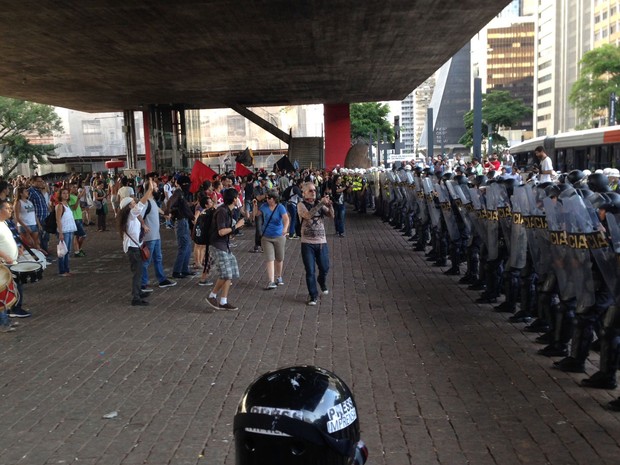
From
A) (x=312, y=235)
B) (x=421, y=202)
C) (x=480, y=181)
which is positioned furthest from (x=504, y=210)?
(x=421, y=202)

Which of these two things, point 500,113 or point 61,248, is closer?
point 61,248

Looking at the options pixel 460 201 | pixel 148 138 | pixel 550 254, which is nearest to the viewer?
pixel 550 254

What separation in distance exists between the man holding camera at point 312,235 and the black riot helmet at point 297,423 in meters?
7.47

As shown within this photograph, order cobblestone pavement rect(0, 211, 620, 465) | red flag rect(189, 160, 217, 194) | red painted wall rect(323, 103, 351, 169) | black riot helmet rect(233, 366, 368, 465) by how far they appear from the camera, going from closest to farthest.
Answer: black riot helmet rect(233, 366, 368, 465) < cobblestone pavement rect(0, 211, 620, 465) < red flag rect(189, 160, 217, 194) < red painted wall rect(323, 103, 351, 169)

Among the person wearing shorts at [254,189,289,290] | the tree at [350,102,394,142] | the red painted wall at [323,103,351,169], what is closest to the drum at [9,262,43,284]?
the person wearing shorts at [254,189,289,290]

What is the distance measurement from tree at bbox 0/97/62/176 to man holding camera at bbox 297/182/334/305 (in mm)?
42255

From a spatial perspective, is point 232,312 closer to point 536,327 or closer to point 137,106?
point 536,327

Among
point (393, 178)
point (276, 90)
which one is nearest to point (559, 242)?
point (393, 178)

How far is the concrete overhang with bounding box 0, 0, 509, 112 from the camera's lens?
1775 centimetres

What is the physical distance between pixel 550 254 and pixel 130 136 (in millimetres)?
44372

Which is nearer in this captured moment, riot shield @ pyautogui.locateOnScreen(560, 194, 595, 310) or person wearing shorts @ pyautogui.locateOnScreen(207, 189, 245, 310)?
riot shield @ pyautogui.locateOnScreen(560, 194, 595, 310)

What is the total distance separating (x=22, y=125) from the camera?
48000 mm

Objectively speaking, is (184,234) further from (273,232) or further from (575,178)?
(575,178)

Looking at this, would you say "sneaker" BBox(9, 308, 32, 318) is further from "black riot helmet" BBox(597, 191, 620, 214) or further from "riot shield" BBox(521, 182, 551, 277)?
"black riot helmet" BBox(597, 191, 620, 214)
